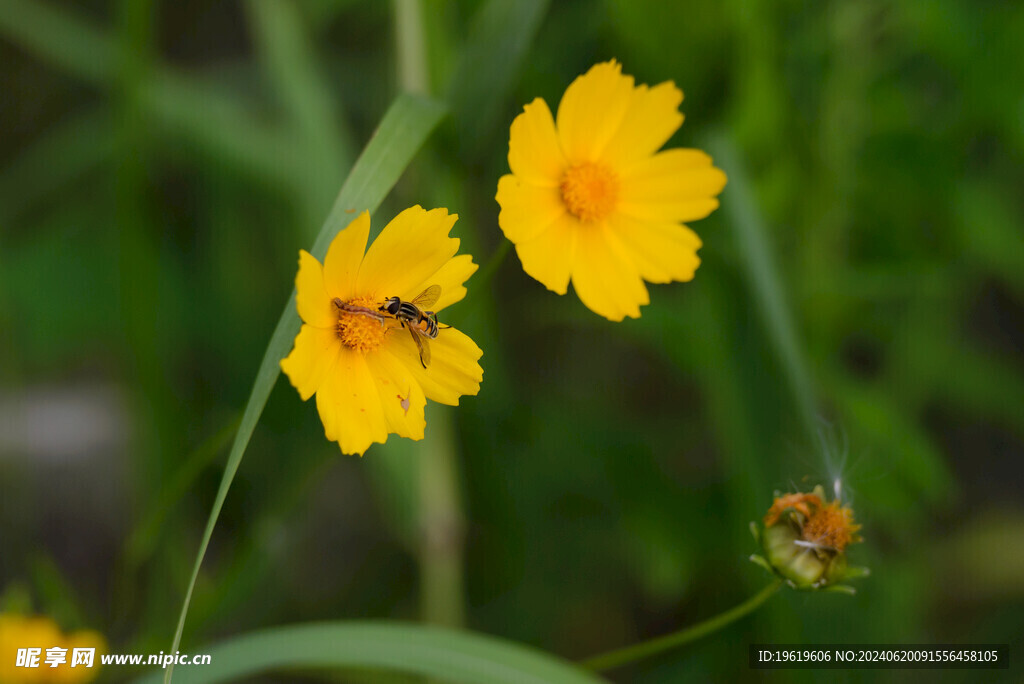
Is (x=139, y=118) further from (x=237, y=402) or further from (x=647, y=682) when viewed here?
(x=647, y=682)

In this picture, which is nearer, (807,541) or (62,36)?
(807,541)

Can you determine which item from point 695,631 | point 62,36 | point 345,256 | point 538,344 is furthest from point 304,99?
point 695,631

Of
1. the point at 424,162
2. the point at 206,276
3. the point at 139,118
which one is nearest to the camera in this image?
the point at 424,162

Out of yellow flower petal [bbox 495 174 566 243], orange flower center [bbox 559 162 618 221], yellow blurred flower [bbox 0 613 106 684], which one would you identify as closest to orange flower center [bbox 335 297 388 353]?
yellow flower petal [bbox 495 174 566 243]

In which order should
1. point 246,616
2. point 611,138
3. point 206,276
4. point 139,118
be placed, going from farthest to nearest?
1. point 206,276
2. point 246,616
3. point 139,118
4. point 611,138

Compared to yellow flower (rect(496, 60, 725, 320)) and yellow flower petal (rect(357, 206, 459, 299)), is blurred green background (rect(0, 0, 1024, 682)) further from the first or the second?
yellow flower petal (rect(357, 206, 459, 299))

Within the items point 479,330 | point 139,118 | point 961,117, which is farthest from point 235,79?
point 961,117

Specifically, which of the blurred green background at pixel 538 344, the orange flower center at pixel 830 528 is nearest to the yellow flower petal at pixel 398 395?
the blurred green background at pixel 538 344

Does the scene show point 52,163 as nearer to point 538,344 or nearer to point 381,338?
point 538,344
